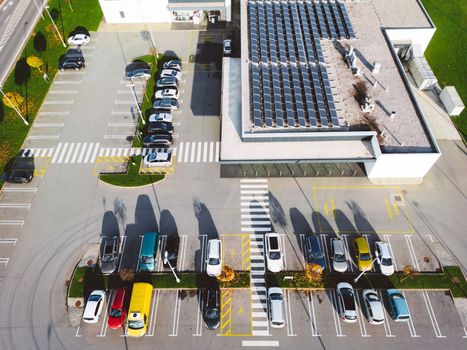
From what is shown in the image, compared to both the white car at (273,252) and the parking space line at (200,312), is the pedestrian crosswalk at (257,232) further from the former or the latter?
the parking space line at (200,312)

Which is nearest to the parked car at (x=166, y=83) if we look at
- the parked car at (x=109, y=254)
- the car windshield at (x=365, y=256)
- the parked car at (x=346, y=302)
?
the parked car at (x=109, y=254)

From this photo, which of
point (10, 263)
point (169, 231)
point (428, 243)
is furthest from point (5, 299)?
point (428, 243)

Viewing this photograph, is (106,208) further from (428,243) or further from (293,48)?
(428,243)

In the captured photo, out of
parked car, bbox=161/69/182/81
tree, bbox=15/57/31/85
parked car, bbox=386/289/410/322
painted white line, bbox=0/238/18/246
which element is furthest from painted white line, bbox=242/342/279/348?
tree, bbox=15/57/31/85

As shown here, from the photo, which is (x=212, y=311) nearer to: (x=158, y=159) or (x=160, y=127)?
(x=158, y=159)

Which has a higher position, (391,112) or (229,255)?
(391,112)

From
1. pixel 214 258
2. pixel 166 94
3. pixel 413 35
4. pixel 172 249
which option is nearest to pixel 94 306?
pixel 172 249
